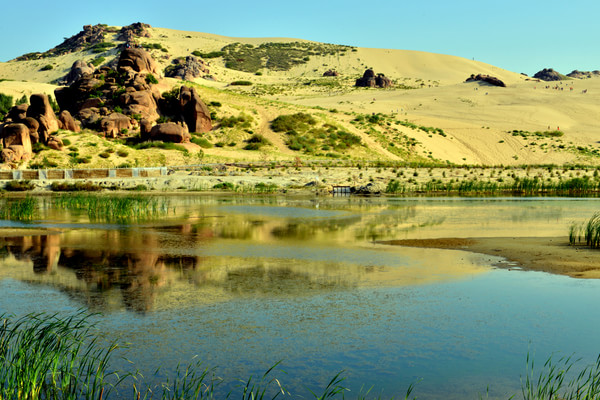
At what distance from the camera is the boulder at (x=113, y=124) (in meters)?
59.8

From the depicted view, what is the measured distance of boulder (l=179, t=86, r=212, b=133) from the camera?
6600 centimetres

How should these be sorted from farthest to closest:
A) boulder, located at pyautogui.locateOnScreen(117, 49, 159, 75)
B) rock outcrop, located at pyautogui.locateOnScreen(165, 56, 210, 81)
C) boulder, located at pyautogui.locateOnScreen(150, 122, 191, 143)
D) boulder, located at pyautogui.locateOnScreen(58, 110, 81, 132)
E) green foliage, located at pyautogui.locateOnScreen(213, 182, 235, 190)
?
rock outcrop, located at pyautogui.locateOnScreen(165, 56, 210, 81)
boulder, located at pyautogui.locateOnScreen(117, 49, 159, 75)
boulder, located at pyautogui.locateOnScreen(150, 122, 191, 143)
boulder, located at pyautogui.locateOnScreen(58, 110, 81, 132)
green foliage, located at pyautogui.locateOnScreen(213, 182, 235, 190)

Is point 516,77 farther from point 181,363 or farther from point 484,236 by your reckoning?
point 181,363

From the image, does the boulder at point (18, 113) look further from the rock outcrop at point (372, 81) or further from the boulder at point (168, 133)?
the rock outcrop at point (372, 81)

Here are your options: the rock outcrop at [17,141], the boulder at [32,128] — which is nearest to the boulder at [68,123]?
the boulder at [32,128]

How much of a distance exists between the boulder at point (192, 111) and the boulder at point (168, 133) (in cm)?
634

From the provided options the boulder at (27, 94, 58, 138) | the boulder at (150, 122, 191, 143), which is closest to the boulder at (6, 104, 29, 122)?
the boulder at (27, 94, 58, 138)

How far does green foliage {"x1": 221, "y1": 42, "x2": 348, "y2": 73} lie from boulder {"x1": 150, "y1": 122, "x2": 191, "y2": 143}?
92.1 metres

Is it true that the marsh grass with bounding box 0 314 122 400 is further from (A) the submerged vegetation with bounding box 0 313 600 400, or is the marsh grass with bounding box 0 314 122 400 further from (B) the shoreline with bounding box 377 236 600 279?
(B) the shoreline with bounding box 377 236 600 279

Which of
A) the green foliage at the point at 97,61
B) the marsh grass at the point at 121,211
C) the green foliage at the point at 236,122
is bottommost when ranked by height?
the marsh grass at the point at 121,211

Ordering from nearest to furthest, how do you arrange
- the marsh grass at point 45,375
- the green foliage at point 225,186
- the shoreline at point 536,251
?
the marsh grass at point 45,375
the shoreline at point 536,251
the green foliage at point 225,186

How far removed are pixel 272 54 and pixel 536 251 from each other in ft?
524

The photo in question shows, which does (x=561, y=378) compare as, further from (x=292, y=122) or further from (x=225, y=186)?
(x=292, y=122)

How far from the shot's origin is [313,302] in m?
10.7
